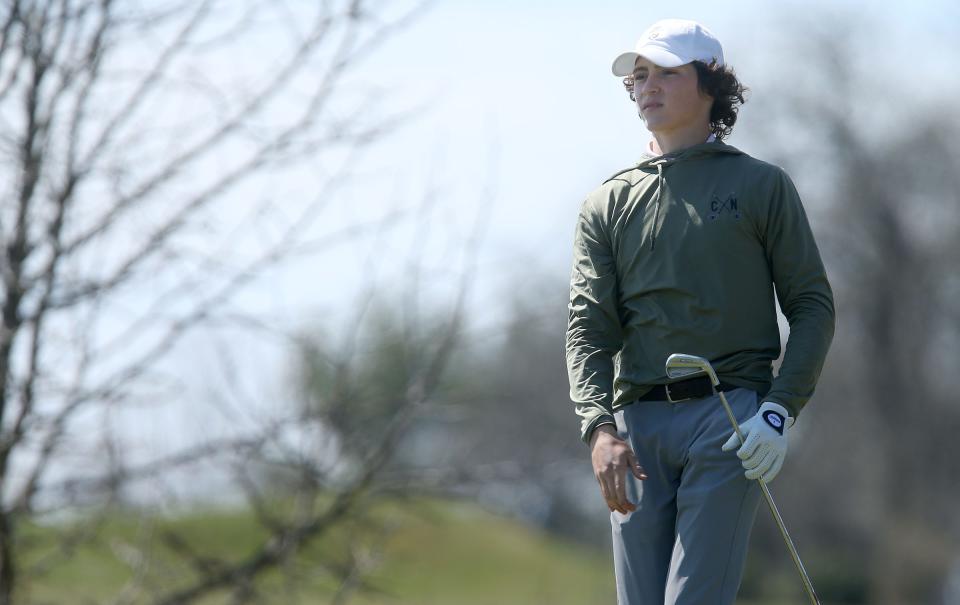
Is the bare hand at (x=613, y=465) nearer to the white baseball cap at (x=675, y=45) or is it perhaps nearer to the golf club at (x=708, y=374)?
the golf club at (x=708, y=374)

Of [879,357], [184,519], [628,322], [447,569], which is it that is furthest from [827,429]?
[628,322]

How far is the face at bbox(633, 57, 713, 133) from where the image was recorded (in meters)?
3.83

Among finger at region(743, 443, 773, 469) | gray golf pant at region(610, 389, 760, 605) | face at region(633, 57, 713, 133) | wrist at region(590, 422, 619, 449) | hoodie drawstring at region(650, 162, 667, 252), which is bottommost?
gray golf pant at region(610, 389, 760, 605)

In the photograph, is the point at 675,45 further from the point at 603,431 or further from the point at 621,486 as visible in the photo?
the point at 621,486

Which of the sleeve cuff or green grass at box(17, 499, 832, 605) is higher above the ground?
the sleeve cuff

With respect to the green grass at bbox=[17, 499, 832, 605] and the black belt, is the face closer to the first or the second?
the black belt

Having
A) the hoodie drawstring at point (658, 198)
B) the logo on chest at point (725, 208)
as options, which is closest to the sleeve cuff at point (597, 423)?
the hoodie drawstring at point (658, 198)

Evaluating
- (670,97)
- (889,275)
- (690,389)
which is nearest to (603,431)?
(690,389)

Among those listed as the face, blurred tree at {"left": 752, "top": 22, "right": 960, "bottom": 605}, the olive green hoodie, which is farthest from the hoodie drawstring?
blurred tree at {"left": 752, "top": 22, "right": 960, "bottom": 605}

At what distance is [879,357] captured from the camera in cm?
3791

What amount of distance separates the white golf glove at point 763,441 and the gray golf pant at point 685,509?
0.30 ft

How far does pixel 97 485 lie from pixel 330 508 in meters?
1.13

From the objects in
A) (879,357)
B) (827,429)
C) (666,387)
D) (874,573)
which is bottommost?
(874,573)

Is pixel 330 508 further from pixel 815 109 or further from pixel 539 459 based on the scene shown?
pixel 815 109
